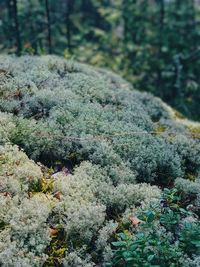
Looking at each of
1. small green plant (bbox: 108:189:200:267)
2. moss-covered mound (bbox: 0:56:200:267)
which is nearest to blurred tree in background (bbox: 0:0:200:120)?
moss-covered mound (bbox: 0:56:200:267)

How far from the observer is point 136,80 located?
19875 mm

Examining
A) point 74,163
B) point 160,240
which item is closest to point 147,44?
point 74,163

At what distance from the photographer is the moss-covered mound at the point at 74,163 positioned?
18.6ft

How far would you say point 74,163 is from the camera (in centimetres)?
731

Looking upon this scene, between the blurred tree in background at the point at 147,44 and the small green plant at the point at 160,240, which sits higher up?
the small green plant at the point at 160,240

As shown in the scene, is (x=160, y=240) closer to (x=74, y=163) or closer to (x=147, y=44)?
(x=74, y=163)

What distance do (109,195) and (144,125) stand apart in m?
2.64

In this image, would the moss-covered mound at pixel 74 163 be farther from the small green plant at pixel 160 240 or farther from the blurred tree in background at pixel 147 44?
the blurred tree in background at pixel 147 44

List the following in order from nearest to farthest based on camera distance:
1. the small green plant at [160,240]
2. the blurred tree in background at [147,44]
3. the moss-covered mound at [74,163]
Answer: the small green plant at [160,240], the moss-covered mound at [74,163], the blurred tree in background at [147,44]

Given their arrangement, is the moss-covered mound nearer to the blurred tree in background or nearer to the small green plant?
the small green plant

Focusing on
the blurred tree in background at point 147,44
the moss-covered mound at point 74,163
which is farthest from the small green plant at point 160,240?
the blurred tree in background at point 147,44

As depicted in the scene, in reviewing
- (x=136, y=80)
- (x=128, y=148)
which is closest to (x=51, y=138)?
(x=128, y=148)

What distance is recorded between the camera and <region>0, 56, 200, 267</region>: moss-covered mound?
5680 mm

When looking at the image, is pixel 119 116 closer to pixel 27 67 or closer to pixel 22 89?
pixel 22 89
